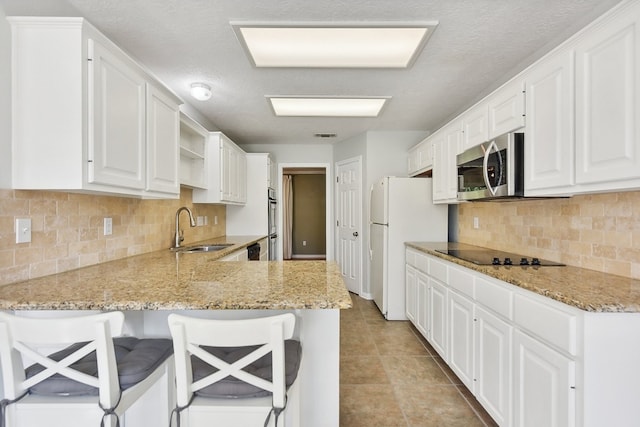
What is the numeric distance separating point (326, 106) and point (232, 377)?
2.79 metres

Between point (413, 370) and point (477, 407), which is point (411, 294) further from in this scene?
point (477, 407)

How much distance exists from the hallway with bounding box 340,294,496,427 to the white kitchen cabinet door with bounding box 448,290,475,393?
15cm

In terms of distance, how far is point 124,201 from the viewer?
2.27 metres

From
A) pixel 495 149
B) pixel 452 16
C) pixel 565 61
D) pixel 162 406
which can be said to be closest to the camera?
pixel 162 406

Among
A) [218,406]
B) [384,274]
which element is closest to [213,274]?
[218,406]

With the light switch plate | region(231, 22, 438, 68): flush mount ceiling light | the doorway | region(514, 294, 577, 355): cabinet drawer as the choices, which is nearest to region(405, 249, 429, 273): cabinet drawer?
region(514, 294, 577, 355): cabinet drawer

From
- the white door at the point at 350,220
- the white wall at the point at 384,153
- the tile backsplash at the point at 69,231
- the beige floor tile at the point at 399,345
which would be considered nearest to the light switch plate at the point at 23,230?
the tile backsplash at the point at 69,231

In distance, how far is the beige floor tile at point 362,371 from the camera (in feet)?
7.70

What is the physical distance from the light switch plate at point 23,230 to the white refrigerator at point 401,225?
2990 millimetres

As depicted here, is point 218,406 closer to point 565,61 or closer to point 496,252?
point 565,61

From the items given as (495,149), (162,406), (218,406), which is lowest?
(162,406)

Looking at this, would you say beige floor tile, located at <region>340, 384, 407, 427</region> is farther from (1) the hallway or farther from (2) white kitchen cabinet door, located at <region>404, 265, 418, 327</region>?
(2) white kitchen cabinet door, located at <region>404, 265, 418, 327</region>

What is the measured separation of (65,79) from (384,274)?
10.6 ft

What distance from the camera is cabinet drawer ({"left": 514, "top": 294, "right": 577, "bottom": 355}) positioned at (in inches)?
48.4
